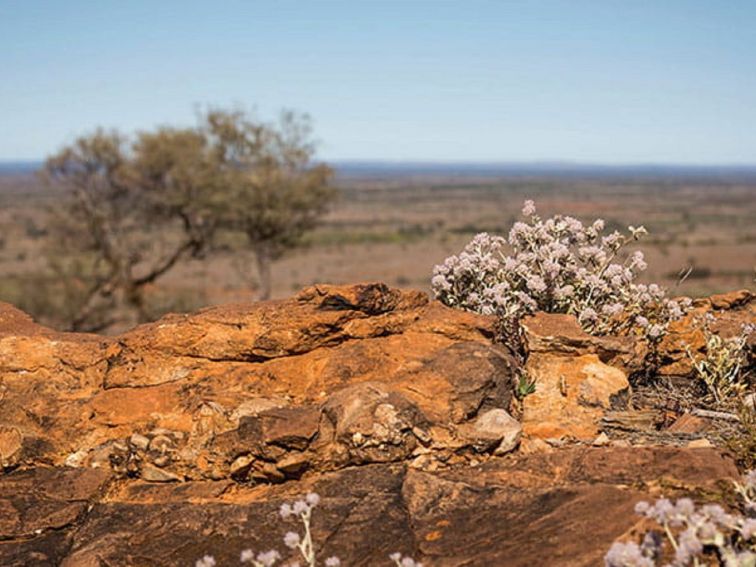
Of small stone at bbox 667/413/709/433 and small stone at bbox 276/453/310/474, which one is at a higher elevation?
small stone at bbox 667/413/709/433

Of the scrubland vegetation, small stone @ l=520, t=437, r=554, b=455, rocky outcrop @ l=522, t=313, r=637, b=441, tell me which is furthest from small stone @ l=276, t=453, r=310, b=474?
the scrubland vegetation

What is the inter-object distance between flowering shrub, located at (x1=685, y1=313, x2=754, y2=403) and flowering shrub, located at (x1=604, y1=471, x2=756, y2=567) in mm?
2514

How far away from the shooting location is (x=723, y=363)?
6.48 metres

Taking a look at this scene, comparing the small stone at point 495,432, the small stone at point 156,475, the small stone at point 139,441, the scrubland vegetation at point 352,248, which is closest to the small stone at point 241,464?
the small stone at point 156,475

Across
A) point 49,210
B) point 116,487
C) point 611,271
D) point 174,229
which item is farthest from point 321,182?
point 116,487

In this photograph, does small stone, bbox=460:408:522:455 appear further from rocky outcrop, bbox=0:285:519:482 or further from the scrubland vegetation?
the scrubland vegetation

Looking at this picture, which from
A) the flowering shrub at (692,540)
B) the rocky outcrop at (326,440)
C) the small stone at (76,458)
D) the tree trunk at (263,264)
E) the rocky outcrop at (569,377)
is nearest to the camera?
the flowering shrub at (692,540)

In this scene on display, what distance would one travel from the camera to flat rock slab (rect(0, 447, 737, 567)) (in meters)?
4.20

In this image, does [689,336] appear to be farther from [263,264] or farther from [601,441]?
[263,264]

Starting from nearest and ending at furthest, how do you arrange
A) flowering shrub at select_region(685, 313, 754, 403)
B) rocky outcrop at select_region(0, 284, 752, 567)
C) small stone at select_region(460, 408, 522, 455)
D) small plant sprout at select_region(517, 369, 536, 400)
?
1. rocky outcrop at select_region(0, 284, 752, 567)
2. small stone at select_region(460, 408, 522, 455)
3. small plant sprout at select_region(517, 369, 536, 400)
4. flowering shrub at select_region(685, 313, 754, 403)

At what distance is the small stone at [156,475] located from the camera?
17.5ft

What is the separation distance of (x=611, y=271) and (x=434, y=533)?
377cm

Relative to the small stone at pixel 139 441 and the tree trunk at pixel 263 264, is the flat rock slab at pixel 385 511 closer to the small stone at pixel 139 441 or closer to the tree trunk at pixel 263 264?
the small stone at pixel 139 441

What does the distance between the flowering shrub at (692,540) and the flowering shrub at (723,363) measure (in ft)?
8.25
